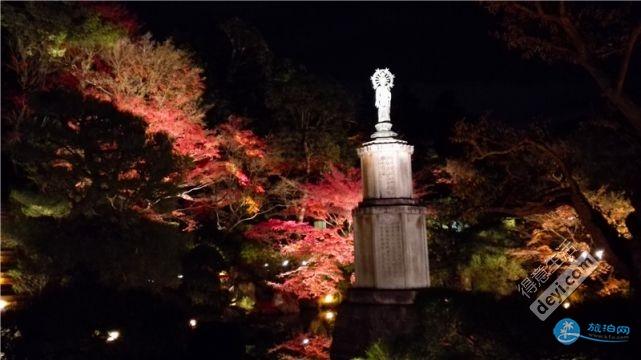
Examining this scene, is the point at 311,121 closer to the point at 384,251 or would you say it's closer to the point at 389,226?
the point at 389,226

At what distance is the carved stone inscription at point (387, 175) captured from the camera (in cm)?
1198

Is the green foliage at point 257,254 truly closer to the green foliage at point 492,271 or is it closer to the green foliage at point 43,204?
the green foliage at point 492,271

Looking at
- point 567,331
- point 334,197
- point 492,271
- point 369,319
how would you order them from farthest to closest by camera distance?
point 334,197, point 492,271, point 369,319, point 567,331

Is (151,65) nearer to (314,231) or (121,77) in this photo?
(121,77)

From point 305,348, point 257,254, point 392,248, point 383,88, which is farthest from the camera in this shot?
point 257,254

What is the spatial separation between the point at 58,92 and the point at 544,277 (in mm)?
13322

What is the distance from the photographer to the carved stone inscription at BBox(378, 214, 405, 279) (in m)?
11.6

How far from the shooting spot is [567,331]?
6574 millimetres

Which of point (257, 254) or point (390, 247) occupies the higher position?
point (257, 254)

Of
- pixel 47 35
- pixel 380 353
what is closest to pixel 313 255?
pixel 380 353

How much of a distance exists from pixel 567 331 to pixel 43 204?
10308 millimetres

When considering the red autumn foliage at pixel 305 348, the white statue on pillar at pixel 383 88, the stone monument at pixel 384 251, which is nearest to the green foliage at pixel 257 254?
the red autumn foliage at pixel 305 348

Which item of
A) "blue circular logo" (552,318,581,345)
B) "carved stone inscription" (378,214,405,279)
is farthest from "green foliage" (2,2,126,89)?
"blue circular logo" (552,318,581,345)

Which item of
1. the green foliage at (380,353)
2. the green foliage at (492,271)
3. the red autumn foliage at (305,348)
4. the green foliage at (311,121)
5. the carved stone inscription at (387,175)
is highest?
the green foliage at (311,121)
